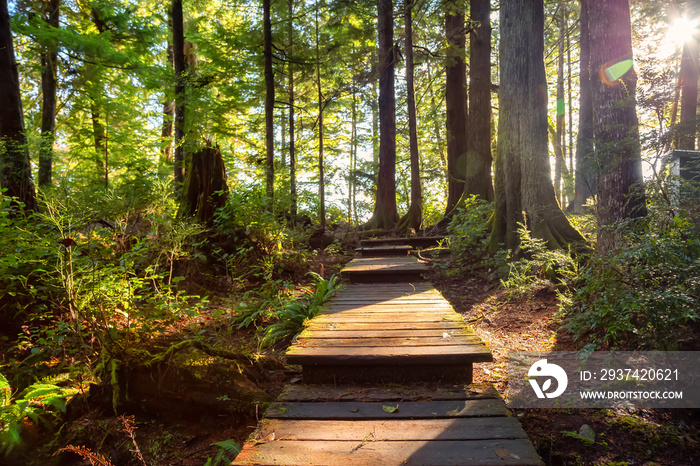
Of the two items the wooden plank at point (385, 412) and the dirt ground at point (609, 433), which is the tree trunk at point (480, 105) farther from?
the wooden plank at point (385, 412)

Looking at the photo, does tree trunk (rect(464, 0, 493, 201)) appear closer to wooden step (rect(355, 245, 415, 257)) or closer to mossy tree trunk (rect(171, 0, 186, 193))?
wooden step (rect(355, 245, 415, 257))

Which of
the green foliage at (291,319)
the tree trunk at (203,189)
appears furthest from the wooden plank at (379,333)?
the tree trunk at (203,189)

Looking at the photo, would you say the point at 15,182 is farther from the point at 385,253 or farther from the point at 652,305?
the point at 652,305

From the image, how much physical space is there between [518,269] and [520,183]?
2055 millimetres

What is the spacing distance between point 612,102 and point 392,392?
6.39 metres

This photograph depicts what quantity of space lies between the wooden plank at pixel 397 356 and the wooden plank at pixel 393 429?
22.0 inches

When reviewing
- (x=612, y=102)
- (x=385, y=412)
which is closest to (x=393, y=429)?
(x=385, y=412)

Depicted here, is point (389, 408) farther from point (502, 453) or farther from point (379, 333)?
point (379, 333)

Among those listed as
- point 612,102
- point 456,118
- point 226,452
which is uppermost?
point 456,118

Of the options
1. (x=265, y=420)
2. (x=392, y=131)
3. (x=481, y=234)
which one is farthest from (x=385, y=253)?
(x=265, y=420)

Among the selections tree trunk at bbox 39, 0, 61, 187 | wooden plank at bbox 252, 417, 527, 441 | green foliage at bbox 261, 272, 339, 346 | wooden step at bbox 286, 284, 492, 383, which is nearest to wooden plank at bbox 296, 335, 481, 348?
wooden step at bbox 286, 284, 492, 383

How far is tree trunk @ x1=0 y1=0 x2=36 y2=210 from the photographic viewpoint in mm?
6141

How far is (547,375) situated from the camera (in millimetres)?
3115

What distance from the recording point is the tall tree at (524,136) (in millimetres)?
6773
